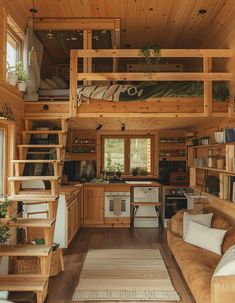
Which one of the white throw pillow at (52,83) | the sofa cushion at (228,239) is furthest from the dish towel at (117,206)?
the sofa cushion at (228,239)

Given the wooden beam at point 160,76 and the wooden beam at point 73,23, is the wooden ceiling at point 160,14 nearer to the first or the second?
the wooden beam at point 73,23

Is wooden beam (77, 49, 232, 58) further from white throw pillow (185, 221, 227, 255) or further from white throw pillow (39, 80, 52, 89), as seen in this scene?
white throw pillow (185, 221, 227, 255)

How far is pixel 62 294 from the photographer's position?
3520 millimetres

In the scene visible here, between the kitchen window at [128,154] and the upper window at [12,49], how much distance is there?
3273 millimetres

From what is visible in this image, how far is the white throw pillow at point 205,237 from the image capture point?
3708 mm

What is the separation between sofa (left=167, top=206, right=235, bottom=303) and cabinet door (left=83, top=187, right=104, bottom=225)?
8.03 feet

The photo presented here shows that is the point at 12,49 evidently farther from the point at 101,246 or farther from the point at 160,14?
the point at 101,246

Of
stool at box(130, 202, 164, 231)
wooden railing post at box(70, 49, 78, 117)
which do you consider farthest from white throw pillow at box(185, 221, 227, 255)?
stool at box(130, 202, 164, 231)

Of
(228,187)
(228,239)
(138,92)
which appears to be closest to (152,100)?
(138,92)

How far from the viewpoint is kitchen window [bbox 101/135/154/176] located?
7730 millimetres

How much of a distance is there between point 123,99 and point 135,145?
3.55 m

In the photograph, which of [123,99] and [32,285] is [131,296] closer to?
[32,285]

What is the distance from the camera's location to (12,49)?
189 inches

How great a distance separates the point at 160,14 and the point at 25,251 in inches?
163
